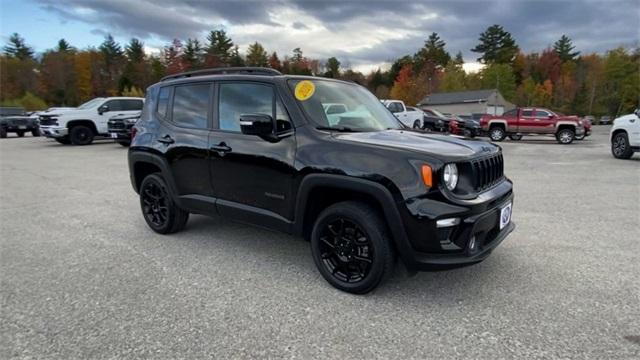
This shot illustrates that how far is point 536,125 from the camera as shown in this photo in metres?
20.3

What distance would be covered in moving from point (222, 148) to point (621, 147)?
42.4ft

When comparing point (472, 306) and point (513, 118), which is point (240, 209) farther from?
point (513, 118)

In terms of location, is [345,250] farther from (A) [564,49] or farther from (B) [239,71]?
(A) [564,49]

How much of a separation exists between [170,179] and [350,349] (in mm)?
2971

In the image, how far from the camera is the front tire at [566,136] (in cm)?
1936

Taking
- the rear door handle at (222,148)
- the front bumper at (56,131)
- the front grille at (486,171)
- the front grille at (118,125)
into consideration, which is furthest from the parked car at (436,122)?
the rear door handle at (222,148)

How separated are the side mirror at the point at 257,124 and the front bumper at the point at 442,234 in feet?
4.54

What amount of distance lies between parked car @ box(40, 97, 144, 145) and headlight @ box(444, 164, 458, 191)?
16.5 metres

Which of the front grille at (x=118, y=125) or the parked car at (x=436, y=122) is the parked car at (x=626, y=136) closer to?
the parked car at (x=436, y=122)

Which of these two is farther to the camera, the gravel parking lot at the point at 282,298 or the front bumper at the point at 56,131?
the front bumper at the point at 56,131

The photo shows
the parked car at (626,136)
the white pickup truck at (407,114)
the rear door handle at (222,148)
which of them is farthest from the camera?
the white pickup truck at (407,114)

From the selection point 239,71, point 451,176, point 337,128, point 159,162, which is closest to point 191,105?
point 239,71

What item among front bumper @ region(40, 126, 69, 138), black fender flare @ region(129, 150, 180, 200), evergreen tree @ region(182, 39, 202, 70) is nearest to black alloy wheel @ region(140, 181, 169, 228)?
black fender flare @ region(129, 150, 180, 200)

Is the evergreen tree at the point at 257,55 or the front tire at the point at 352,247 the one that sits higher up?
the evergreen tree at the point at 257,55
